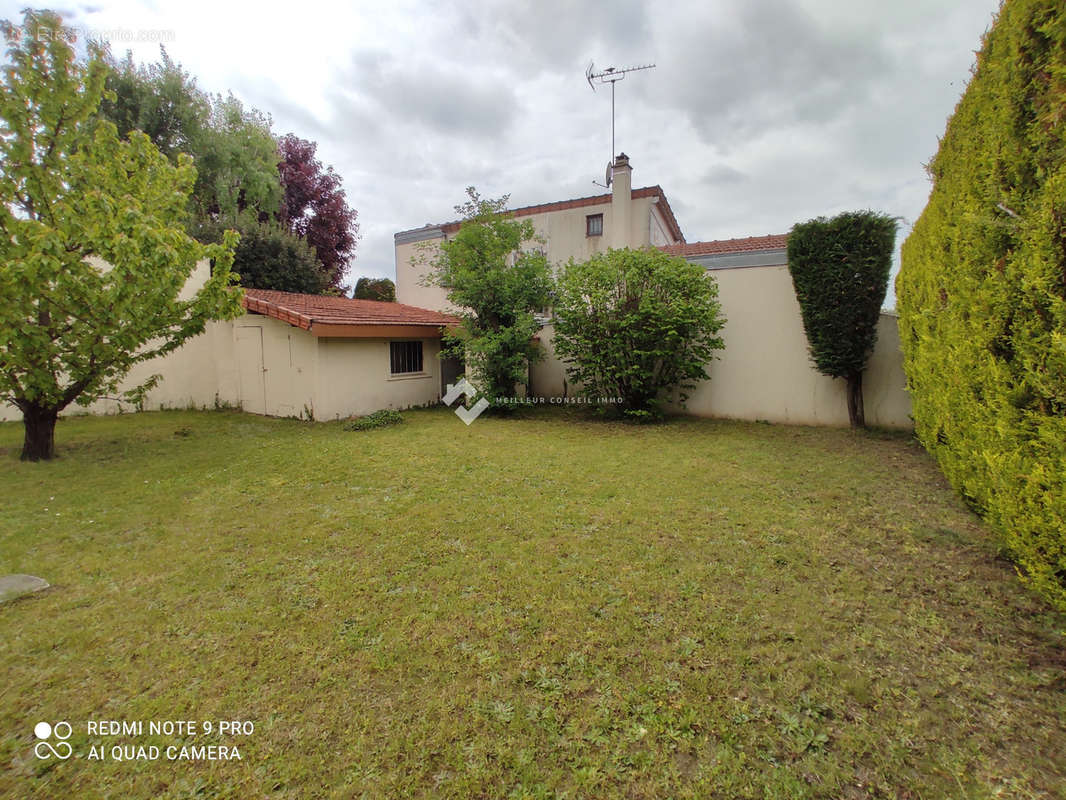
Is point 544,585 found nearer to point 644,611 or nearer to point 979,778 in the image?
point 644,611

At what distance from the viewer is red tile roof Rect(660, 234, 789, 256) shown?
9.02 metres

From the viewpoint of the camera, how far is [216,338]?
→ 1144 centimetres

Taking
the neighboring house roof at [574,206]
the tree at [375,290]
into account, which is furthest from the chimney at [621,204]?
the tree at [375,290]

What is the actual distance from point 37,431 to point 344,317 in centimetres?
515

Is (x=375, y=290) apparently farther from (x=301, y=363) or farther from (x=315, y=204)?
(x=301, y=363)

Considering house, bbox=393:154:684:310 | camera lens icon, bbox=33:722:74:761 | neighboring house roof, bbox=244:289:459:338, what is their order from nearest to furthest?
camera lens icon, bbox=33:722:74:761, neighboring house roof, bbox=244:289:459:338, house, bbox=393:154:684:310

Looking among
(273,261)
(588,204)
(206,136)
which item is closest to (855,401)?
(588,204)

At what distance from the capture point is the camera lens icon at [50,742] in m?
1.84

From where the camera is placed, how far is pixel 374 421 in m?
9.34

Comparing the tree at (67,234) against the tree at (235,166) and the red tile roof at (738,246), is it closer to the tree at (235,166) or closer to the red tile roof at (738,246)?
the red tile roof at (738,246)

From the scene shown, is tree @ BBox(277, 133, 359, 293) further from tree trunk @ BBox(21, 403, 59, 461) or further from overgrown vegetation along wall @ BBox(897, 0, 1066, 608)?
overgrown vegetation along wall @ BBox(897, 0, 1066, 608)

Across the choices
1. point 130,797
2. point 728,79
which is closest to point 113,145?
point 130,797

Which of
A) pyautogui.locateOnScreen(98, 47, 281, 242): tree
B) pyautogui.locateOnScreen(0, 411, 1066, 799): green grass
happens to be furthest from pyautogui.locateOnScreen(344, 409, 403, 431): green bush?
pyautogui.locateOnScreen(98, 47, 281, 242): tree

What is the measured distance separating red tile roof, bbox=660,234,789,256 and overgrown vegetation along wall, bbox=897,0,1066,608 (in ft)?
18.3
